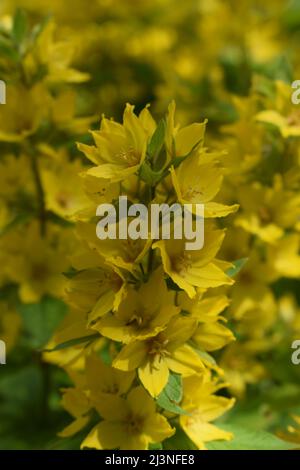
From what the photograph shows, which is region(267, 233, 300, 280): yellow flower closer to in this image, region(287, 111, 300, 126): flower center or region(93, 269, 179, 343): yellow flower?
region(287, 111, 300, 126): flower center

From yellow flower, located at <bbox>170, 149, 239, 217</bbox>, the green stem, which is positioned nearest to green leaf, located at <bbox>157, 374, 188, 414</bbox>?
yellow flower, located at <bbox>170, 149, 239, 217</bbox>

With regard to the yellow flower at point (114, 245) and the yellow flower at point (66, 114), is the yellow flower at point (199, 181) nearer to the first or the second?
the yellow flower at point (114, 245)

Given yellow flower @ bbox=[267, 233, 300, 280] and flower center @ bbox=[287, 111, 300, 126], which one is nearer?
flower center @ bbox=[287, 111, 300, 126]

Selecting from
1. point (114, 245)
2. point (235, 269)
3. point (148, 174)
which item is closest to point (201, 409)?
point (235, 269)

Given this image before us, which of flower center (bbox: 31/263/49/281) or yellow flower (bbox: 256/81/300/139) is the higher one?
yellow flower (bbox: 256/81/300/139)

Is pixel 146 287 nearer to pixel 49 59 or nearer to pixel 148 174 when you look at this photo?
pixel 148 174

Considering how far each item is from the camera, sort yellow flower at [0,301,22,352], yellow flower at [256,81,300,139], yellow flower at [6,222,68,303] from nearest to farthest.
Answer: yellow flower at [256,81,300,139]
yellow flower at [6,222,68,303]
yellow flower at [0,301,22,352]
